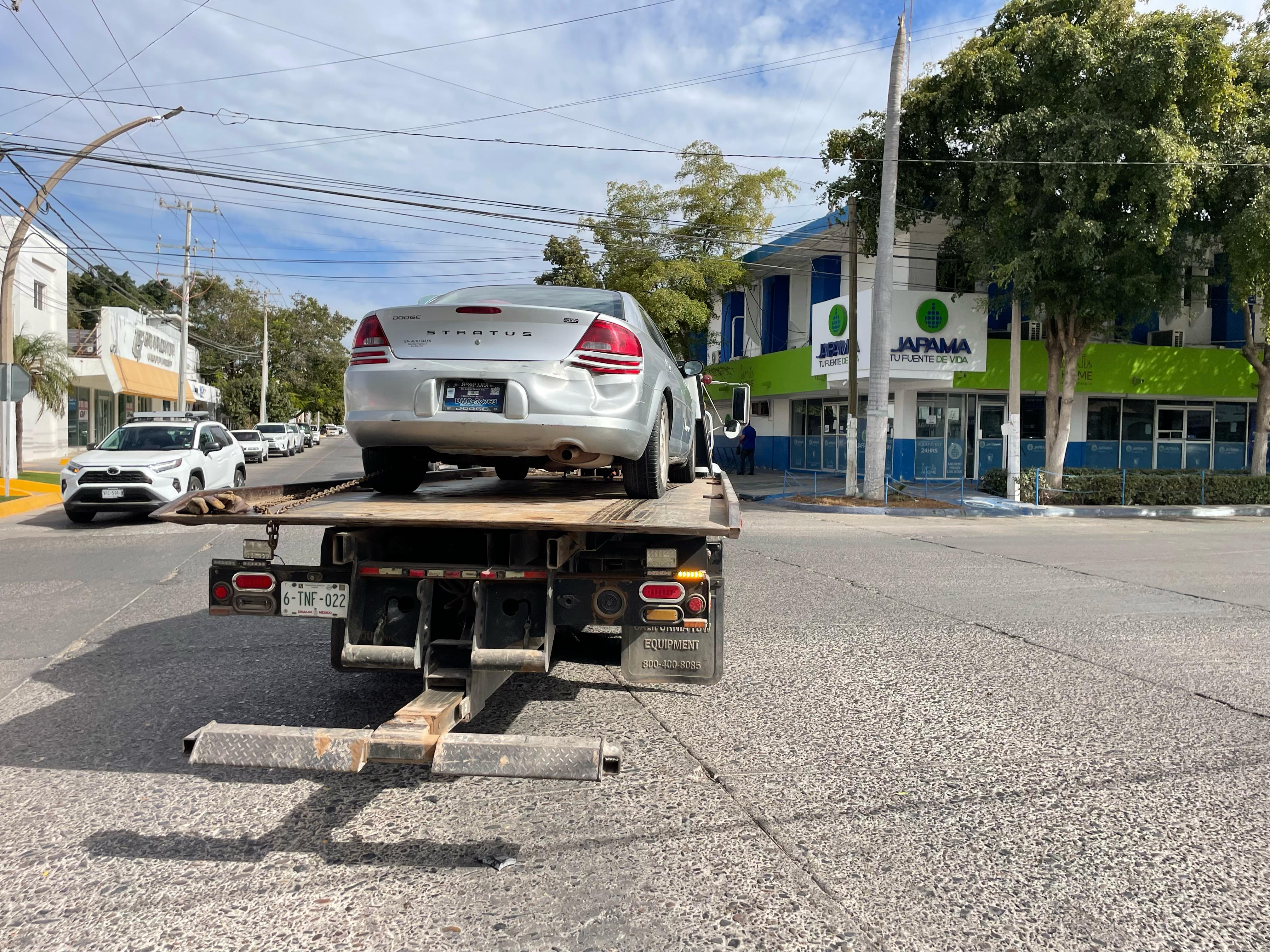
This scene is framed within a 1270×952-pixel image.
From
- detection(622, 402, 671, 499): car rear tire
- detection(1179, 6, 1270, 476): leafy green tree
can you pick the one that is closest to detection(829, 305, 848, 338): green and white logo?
detection(1179, 6, 1270, 476): leafy green tree

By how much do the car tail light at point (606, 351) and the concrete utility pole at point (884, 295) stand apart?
1549 centimetres

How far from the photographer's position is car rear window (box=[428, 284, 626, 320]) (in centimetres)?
533

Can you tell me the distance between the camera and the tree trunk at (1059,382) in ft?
67.3

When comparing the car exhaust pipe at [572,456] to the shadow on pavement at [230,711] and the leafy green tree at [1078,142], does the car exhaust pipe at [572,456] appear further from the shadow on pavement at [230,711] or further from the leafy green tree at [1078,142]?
the leafy green tree at [1078,142]

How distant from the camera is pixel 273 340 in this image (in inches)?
2741

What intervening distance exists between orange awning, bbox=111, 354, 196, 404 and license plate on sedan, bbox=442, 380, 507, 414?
36558 millimetres

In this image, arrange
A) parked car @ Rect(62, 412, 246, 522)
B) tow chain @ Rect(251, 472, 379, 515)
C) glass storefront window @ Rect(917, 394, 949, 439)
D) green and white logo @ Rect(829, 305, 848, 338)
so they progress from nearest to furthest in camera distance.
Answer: tow chain @ Rect(251, 472, 379, 515) → parked car @ Rect(62, 412, 246, 522) → green and white logo @ Rect(829, 305, 848, 338) → glass storefront window @ Rect(917, 394, 949, 439)

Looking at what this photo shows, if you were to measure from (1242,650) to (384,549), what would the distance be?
20.3ft

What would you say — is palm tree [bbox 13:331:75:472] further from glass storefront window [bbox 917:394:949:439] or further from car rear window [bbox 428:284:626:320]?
glass storefront window [bbox 917:394:949:439]

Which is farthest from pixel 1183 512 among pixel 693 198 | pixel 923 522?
pixel 693 198

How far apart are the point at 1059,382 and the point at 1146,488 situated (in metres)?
3.21

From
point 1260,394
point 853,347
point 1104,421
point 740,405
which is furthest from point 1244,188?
point 740,405

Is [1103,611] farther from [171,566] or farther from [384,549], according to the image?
[171,566]

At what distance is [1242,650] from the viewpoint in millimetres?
6574
